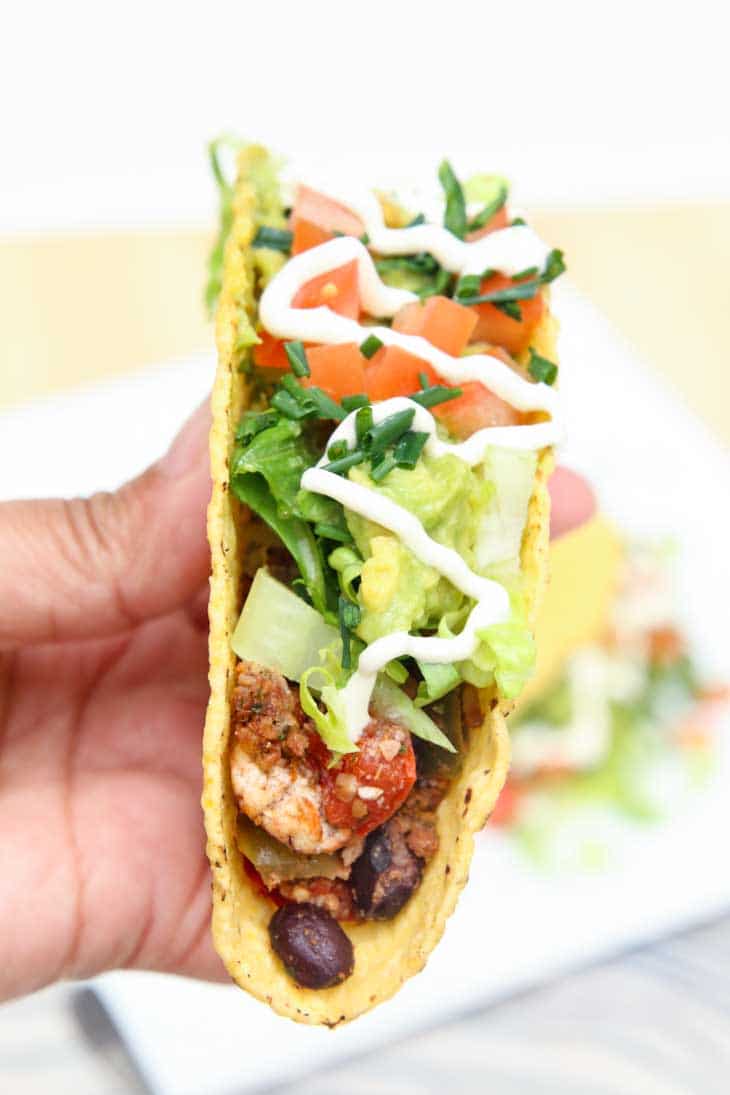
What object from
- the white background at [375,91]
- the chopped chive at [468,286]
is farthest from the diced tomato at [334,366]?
the white background at [375,91]

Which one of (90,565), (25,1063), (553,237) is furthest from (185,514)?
(553,237)

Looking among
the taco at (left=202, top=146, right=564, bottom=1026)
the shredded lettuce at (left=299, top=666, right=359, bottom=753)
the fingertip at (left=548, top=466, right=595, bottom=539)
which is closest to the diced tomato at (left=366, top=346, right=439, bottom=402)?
the taco at (left=202, top=146, right=564, bottom=1026)

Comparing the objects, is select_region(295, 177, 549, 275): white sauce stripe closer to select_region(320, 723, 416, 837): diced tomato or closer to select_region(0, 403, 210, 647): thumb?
select_region(0, 403, 210, 647): thumb

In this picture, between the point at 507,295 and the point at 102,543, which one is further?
the point at 102,543

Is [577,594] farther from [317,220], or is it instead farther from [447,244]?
[317,220]

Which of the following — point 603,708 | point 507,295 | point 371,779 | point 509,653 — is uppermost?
point 507,295

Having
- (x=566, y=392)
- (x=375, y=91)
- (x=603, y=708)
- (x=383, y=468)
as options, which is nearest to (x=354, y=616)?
(x=383, y=468)
